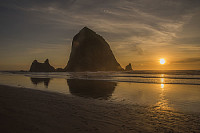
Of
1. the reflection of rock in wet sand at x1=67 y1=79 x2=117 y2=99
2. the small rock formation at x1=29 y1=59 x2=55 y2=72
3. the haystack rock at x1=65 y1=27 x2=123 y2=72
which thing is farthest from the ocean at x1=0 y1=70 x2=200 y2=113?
the small rock formation at x1=29 y1=59 x2=55 y2=72

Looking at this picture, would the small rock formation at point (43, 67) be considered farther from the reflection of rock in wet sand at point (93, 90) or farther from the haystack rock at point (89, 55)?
the reflection of rock in wet sand at point (93, 90)

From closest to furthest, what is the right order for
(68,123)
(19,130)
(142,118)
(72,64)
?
1. (19,130)
2. (68,123)
3. (142,118)
4. (72,64)

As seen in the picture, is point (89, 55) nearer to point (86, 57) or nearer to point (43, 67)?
point (86, 57)

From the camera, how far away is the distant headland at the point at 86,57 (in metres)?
161

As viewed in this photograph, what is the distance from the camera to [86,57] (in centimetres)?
16462

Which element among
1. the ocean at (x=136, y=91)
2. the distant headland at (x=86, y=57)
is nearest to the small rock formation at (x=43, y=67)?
the distant headland at (x=86, y=57)

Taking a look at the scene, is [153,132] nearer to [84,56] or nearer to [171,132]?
[171,132]

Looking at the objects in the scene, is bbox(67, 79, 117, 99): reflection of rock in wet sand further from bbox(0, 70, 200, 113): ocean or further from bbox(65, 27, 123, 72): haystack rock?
bbox(65, 27, 123, 72): haystack rock

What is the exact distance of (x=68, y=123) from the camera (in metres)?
5.34

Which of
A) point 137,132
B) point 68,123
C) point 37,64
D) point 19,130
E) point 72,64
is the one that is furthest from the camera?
point 37,64

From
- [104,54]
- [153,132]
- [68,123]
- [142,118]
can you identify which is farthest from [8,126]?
[104,54]

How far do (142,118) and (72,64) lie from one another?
6274 inches

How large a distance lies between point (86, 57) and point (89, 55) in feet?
18.6

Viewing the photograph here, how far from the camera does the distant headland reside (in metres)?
161
